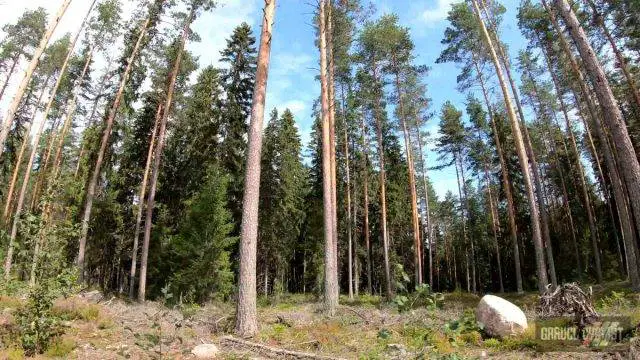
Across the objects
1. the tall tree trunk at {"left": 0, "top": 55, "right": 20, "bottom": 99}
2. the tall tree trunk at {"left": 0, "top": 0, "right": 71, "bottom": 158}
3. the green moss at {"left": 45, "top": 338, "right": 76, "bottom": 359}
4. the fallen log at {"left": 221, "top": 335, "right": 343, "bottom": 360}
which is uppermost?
the tall tree trunk at {"left": 0, "top": 55, "right": 20, "bottom": 99}

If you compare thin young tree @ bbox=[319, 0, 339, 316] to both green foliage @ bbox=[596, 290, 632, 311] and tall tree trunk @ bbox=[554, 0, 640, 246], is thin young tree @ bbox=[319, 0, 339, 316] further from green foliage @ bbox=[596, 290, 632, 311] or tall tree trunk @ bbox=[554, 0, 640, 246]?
tall tree trunk @ bbox=[554, 0, 640, 246]

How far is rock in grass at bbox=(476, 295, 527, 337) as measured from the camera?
7.72 m

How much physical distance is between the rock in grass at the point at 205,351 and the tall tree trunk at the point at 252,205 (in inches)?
41.2

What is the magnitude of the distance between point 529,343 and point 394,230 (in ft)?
101

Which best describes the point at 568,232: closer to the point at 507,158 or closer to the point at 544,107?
the point at 507,158

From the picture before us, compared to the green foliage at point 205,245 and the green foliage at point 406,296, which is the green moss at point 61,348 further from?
the green foliage at point 205,245

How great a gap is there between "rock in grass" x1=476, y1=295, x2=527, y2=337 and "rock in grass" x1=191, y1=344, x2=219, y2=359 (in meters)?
5.04

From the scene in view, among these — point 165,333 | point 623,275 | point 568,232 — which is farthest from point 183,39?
point 568,232

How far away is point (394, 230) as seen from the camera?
37.6 metres

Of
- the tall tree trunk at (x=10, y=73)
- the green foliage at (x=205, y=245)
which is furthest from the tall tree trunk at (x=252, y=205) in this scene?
the tall tree trunk at (x=10, y=73)

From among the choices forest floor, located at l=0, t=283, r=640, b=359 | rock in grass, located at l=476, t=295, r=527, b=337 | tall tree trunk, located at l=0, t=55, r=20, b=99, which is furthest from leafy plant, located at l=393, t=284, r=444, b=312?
tall tree trunk, located at l=0, t=55, r=20, b=99

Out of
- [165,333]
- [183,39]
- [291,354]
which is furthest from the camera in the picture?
[183,39]

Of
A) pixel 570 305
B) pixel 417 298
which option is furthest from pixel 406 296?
pixel 570 305

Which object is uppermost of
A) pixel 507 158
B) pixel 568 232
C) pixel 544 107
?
pixel 544 107
